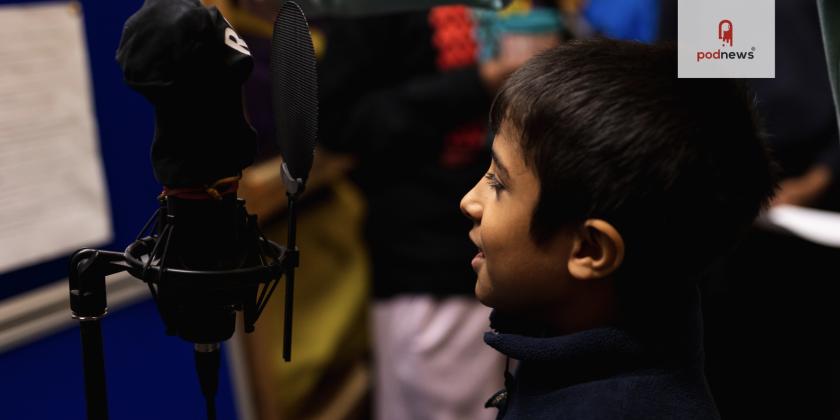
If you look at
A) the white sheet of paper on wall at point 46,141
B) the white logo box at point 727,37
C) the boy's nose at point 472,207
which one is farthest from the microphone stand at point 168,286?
the white sheet of paper on wall at point 46,141

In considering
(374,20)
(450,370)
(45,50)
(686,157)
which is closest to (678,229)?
(686,157)

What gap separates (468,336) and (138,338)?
0.67 metres

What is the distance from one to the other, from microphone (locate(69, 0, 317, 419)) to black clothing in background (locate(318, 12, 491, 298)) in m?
0.94

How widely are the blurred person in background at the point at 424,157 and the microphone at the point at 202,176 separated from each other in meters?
0.91

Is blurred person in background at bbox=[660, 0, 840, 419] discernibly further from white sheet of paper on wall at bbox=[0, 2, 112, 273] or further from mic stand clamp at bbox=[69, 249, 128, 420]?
mic stand clamp at bbox=[69, 249, 128, 420]

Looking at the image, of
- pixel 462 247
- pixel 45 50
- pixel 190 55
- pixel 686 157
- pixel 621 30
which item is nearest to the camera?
pixel 190 55

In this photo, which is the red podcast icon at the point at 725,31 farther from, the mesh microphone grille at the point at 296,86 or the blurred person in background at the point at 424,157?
the blurred person in background at the point at 424,157

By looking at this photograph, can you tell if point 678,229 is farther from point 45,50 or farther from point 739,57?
point 45,50

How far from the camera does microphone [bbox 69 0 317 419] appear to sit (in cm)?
54

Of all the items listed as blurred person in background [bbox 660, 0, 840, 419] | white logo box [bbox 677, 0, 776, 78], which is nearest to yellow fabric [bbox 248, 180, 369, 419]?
blurred person in background [bbox 660, 0, 840, 419]

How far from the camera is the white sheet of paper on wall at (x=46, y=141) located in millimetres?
1041

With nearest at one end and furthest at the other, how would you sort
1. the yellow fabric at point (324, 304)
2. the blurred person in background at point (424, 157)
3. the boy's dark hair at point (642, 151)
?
1. the boy's dark hair at point (642, 151)
2. the blurred person in background at point (424, 157)
3. the yellow fabric at point (324, 304)

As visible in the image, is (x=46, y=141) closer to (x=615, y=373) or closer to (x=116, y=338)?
(x=116, y=338)

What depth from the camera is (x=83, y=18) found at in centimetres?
114
